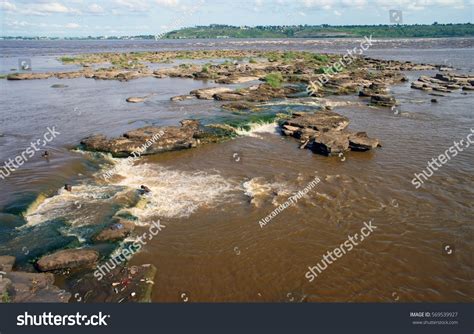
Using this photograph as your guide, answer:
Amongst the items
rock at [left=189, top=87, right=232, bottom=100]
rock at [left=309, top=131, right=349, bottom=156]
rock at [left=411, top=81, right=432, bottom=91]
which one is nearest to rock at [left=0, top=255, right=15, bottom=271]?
rock at [left=309, top=131, right=349, bottom=156]

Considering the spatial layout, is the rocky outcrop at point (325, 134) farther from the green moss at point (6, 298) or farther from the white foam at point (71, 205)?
the green moss at point (6, 298)

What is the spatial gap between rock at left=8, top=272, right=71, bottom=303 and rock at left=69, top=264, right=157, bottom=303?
0.56m

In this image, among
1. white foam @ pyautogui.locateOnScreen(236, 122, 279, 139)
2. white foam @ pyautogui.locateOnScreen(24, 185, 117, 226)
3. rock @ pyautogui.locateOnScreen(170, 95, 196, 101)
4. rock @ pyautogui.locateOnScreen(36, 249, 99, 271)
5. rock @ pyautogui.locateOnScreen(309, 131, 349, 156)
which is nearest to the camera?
rock @ pyautogui.locateOnScreen(36, 249, 99, 271)

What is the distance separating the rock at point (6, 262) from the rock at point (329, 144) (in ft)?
62.6

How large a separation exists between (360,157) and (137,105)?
2518 cm

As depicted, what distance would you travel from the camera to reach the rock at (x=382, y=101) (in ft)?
129

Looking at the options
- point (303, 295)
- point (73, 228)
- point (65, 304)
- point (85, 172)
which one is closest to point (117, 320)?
point (65, 304)

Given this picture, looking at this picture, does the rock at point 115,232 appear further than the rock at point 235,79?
No

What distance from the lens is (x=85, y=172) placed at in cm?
2261

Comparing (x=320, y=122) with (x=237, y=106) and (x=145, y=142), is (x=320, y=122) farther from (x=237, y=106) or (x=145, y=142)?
(x=145, y=142)

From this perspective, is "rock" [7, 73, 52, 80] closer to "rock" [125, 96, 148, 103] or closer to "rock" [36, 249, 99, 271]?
"rock" [125, 96, 148, 103]

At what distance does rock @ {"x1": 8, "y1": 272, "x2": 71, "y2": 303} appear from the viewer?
11805mm

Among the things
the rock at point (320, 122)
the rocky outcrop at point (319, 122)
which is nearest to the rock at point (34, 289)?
the rocky outcrop at point (319, 122)

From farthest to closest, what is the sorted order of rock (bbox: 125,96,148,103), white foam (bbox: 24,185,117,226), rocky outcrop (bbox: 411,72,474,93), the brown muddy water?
rocky outcrop (bbox: 411,72,474,93) < rock (bbox: 125,96,148,103) < white foam (bbox: 24,185,117,226) < the brown muddy water
